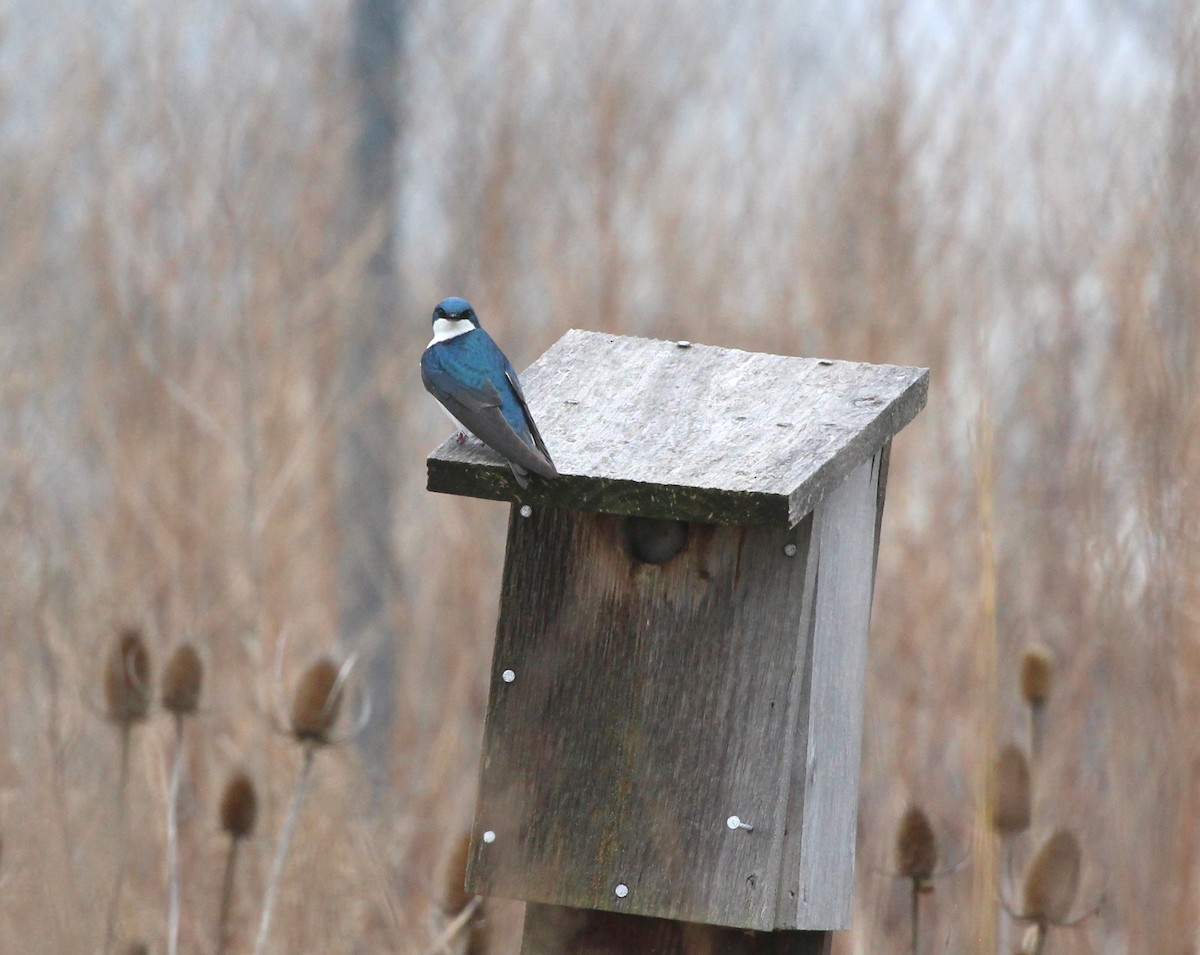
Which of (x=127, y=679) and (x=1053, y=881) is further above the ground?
(x=127, y=679)

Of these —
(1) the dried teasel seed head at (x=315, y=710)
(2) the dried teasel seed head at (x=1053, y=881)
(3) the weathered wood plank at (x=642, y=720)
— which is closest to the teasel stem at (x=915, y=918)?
(2) the dried teasel seed head at (x=1053, y=881)

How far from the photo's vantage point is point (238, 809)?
2.34m

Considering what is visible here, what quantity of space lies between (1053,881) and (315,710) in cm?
107

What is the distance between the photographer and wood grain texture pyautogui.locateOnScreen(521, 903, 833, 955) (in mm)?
1752

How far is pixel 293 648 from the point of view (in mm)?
4773

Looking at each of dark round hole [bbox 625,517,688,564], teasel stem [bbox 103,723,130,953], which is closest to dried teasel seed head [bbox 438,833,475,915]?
teasel stem [bbox 103,723,130,953]

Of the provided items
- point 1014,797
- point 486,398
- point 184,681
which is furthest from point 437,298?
point 486,398

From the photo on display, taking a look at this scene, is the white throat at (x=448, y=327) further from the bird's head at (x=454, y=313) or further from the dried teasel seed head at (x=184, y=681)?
the dried teasel seed head at (x=184, y=681)

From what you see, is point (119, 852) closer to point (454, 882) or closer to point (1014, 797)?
point (454, 882)

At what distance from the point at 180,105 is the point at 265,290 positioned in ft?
2.32

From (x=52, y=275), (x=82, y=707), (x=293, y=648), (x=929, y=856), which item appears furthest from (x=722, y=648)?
(x=52, y=275)

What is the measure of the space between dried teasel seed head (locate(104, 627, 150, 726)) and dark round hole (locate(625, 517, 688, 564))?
0.98 meters

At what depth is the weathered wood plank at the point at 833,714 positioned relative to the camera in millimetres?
1715

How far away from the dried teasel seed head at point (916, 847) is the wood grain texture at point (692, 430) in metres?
0.61
